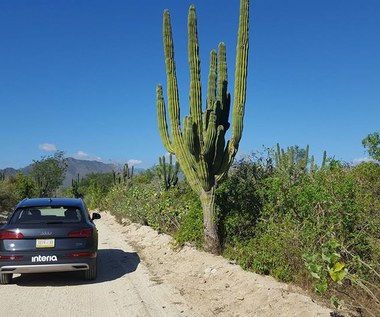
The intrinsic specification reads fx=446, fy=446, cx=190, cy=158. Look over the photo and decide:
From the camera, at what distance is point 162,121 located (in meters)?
11.4

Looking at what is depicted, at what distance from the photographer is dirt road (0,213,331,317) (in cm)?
639

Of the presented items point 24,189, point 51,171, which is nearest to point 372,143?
point 24,189

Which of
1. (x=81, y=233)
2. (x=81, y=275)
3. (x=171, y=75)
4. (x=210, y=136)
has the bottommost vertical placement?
(x=81, y=275)

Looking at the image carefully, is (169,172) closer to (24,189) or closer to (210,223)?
(210,223)

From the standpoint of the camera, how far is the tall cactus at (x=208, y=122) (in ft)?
32.0

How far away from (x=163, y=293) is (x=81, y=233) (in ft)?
6.09

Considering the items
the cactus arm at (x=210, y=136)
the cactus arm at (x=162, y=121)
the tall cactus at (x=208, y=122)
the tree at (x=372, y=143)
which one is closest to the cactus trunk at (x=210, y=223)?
the tall cactus at (x=208, y=122)

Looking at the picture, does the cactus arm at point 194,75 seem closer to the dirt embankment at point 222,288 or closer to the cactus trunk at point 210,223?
the cactus trunk at point 210,223

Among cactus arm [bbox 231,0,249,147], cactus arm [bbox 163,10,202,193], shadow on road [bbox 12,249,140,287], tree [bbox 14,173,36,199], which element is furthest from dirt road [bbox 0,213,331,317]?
tree [bbox 14,173,36,199]

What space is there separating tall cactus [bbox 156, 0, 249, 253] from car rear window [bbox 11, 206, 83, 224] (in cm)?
284

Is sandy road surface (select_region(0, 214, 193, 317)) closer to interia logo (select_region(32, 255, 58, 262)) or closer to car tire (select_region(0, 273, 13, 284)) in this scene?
car tire (select_region(0, 273, 13, 284))

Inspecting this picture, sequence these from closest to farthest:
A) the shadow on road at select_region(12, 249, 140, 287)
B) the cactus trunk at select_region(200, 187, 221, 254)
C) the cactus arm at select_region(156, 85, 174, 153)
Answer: the shadow on road at select_region(12, 249, 140, 287) → the cactus trunk at select_region(200, 187, 221, 254) → the cactus arm at select_region(156, 85, 174, 153)

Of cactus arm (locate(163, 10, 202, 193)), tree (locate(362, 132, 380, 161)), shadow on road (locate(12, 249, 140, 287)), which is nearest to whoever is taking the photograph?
shadow on road (locate(12, 249, 140, 287))

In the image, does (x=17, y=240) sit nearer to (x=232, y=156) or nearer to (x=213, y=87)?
(x=232, y=156)
